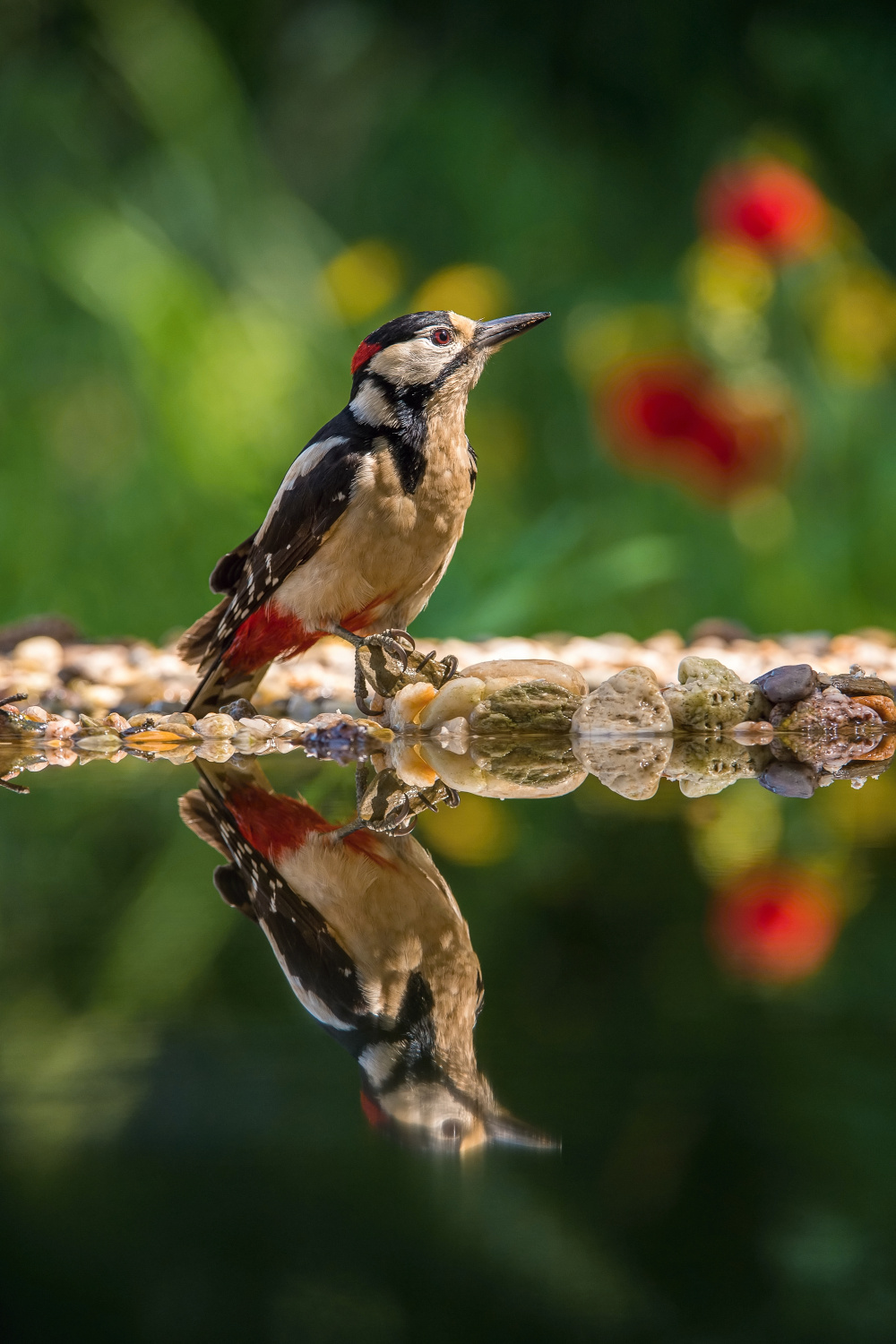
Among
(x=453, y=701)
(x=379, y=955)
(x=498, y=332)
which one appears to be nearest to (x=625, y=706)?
(x=453, y=701)

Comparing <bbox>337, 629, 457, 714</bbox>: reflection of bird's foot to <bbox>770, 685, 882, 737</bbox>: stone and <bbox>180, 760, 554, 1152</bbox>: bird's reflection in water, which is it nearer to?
<bbox>770, 685, 882, 737</bbox>: stone

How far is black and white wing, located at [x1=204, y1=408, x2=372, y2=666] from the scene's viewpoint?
2.09 m

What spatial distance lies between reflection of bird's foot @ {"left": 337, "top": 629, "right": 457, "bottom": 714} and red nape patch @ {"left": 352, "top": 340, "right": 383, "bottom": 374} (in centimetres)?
47

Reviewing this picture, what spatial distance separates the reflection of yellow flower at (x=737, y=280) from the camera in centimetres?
412

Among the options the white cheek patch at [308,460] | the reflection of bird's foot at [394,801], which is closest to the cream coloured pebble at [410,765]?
the reflection of bird's foot at [394,801]

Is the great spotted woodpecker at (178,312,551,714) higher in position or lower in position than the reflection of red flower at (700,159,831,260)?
lower

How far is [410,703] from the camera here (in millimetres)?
2109

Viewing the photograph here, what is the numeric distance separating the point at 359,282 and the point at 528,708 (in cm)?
284

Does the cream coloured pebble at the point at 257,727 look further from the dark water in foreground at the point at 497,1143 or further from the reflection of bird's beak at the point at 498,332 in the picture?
the dark water in foreground at the point at 497,1143

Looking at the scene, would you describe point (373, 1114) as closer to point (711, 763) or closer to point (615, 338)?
point (711, 763)

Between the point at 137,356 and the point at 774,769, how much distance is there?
10.1 ft

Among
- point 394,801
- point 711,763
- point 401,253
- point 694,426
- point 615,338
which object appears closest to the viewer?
point 394,801

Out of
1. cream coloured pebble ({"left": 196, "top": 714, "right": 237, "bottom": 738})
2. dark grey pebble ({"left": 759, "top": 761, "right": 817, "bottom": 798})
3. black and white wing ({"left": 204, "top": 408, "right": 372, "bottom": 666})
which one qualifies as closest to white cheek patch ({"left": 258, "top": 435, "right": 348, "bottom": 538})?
black and white wing ({"left": 204, "top": 408, "right": 372, "bottom": 666})

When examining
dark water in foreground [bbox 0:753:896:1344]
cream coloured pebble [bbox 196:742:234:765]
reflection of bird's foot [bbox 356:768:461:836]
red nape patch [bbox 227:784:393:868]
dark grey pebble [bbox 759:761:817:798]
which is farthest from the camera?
cream coloured pebble [bbox 196:742:234:765]
